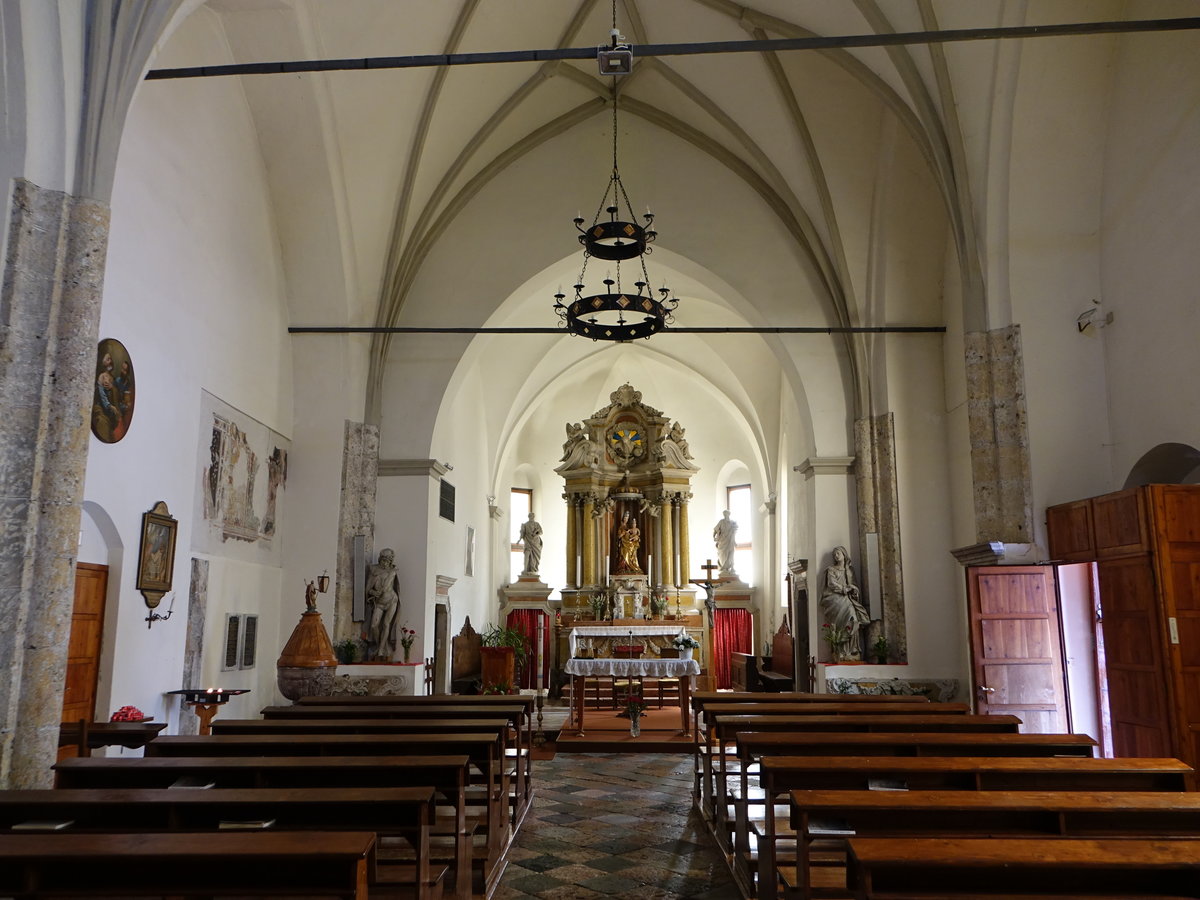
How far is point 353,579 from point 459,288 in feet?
14.4

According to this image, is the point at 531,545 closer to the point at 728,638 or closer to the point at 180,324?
the point at 728,638

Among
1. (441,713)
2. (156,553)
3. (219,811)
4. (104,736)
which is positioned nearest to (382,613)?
(156,553)

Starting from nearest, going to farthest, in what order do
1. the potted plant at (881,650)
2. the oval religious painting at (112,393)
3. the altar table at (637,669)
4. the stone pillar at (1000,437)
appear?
the oval religious painting at (112,393)
the stone pillar at (1000,437)
the potted plant at (881,650)
the altar table at (637,669)

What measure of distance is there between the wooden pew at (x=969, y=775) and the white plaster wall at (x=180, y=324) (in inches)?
243

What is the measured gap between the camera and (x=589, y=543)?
69.1ft

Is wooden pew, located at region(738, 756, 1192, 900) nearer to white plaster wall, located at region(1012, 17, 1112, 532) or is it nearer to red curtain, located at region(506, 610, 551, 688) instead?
white plaster wall, located at region(1012, 17, 1112, 532)

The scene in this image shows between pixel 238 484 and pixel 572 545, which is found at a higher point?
pixel 572 545

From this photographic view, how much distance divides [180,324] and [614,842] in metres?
6.43

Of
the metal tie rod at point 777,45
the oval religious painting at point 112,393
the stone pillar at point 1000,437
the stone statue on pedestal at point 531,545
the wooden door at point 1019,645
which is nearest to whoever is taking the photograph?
the metal tie rod at point 777,45

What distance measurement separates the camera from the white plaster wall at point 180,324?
846 centimetres

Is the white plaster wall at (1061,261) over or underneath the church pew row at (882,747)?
over

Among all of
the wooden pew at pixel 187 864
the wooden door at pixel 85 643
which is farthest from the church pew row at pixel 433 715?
the wooden pew at pixel 187 864

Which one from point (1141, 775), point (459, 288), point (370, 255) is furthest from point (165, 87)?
point (1141, 775)

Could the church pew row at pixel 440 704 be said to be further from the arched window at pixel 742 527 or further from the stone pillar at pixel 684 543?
the arched window at pixel 742 527
